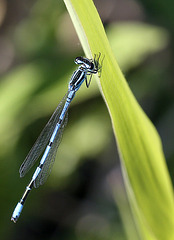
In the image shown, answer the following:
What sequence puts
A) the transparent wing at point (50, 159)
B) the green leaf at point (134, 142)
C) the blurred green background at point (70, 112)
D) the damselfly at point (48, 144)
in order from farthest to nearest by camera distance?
the blurred green background at point (70, 112), the transparent wing at point (50, 159), the damselfly at point (48, 144), the green leaf at point (134, 142)

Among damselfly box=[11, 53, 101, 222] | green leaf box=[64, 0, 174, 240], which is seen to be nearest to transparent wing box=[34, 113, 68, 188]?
damselfly box=[11, 53, 101, 222]

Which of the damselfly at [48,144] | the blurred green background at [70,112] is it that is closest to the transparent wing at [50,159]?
the damselfly at [48,144]

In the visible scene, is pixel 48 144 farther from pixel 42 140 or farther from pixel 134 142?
pixel 134 142

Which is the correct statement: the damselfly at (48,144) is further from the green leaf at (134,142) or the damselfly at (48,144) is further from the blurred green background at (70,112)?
the green leaf at (134,142)

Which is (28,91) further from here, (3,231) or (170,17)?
(170,17)

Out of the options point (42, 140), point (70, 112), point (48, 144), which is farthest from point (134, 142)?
point (70, 112)
